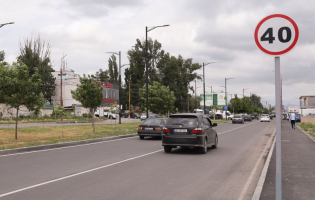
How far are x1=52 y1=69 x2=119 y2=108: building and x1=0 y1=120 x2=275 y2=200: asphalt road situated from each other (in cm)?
6243

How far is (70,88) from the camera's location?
77.4m

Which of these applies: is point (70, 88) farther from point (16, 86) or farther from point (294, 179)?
point (294, 179)

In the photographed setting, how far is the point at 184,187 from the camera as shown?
24.0 feet

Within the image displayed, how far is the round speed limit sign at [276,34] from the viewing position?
456 centimetres

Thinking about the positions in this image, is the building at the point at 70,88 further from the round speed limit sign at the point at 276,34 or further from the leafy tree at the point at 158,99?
the round speed limit sign at the point at 276,34

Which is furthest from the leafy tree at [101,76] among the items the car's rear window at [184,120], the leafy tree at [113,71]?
the car's rear window at [184,120]

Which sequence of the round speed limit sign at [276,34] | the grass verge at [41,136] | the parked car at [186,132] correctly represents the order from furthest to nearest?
the grass verge at [41,136]
the parked car at [186,132]
the round speed limit sign at [276,34]

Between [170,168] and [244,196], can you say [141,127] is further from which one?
[244,196]

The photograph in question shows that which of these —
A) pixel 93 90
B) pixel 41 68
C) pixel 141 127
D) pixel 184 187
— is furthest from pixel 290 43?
pixel 41 68

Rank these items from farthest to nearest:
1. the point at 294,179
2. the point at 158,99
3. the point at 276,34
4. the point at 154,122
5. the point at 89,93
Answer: the point at 158,99 < the point at 89,93 < the point at 154,122 < the point at 294,179 < the point at 276,34

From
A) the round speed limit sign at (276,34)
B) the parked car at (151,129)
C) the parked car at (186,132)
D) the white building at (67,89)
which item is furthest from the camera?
the white building at (67,89)

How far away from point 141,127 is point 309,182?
49.8 feet

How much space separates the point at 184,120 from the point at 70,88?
6684cm

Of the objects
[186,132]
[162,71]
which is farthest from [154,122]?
[162,71]
